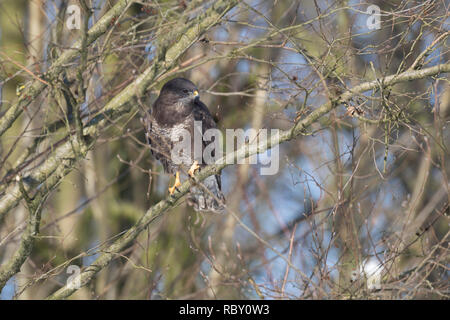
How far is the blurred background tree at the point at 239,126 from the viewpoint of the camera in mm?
4551

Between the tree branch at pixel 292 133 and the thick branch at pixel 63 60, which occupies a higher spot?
the thick branch at pixel 63 60

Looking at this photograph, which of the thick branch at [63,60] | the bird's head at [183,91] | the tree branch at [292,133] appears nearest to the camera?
the tree branch at [292,133]

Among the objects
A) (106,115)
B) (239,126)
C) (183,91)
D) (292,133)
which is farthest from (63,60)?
(239,126)

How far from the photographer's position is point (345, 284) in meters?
4.48

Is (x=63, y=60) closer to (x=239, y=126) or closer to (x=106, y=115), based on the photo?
(x=106, y=115)

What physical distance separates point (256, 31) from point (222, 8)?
1999 millimetres

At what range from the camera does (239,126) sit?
10312 millimetres

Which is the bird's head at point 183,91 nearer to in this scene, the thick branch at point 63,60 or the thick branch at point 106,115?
the thick branch at point 106,115

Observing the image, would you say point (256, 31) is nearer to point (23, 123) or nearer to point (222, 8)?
point (222, 8)

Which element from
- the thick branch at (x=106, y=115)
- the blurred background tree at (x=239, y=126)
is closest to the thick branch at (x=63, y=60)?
the blurred background tree at (x=239, y=126)

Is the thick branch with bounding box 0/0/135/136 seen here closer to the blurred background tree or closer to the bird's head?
the blurred background tree

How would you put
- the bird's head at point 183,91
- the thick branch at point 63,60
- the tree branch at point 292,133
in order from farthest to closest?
the bird's head at point 183,91 < the thick branch at point 63,60 < the tree branch at point 292,133

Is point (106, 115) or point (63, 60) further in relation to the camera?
point (106, 115)
